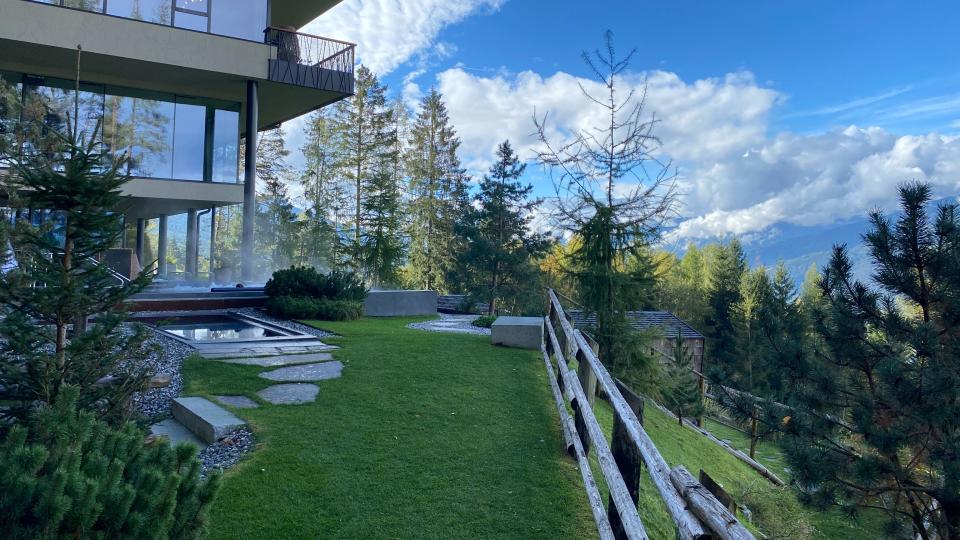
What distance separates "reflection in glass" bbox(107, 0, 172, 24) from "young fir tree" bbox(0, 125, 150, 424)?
1502 cm

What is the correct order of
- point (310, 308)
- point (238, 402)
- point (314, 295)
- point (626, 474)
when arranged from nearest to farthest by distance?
point (626, 474) < point (238, 402) < point (310, 308) < point (314, 295)

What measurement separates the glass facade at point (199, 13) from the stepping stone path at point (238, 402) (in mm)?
14982

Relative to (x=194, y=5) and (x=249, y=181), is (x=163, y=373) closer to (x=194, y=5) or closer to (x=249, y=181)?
(x=249, y=181)

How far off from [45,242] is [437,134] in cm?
3957

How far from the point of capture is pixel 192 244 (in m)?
21.8

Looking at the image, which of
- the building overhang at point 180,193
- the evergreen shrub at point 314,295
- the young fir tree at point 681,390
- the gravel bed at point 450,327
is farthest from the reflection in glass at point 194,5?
the young fir tree at point 681,390

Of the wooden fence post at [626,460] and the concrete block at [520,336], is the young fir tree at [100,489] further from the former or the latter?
the concrete block at [520,336]

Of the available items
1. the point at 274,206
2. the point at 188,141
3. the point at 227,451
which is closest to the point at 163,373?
the point at 227,451

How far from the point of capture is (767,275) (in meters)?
51.3

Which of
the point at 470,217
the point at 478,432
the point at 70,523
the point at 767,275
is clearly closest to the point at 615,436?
the point at 478,432

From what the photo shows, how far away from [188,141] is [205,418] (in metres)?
15.9

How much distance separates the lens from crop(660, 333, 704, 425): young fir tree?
420 inches

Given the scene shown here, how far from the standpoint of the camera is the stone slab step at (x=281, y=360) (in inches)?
334

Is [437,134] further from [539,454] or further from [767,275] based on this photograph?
[539,454]
